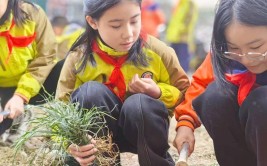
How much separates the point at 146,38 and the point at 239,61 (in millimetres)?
506

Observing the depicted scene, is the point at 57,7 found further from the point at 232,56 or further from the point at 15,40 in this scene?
the point at 232,56

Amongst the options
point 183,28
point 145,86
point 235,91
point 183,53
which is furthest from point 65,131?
point 183,28

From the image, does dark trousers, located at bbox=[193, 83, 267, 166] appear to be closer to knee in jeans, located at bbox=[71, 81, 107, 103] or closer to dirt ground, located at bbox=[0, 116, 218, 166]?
knee in jeans, located at bbox=[71, 81, 107, 103]

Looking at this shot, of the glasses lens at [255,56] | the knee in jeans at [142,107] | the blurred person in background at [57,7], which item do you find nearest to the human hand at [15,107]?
the knee in jeans at [142,107]

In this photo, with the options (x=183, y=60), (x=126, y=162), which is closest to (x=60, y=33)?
(x=183, y=60)

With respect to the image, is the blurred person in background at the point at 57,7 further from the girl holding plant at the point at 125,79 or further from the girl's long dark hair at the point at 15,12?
the girl holding plant at the point at 125,79

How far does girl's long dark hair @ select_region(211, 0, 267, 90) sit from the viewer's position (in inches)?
65.0

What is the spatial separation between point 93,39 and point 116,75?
6.8 inches

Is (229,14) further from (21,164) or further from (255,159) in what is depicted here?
(21,164)

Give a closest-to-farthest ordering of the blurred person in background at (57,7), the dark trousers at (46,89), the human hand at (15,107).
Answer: the human hand at (15,107), the dark trousers at (46,89), the blurred person in background at (57,7)

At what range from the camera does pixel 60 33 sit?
5.70 m

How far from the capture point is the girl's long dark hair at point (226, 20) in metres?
1.65

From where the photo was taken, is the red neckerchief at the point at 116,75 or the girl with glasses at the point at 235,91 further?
Answer: the red neckerchief at the point at 116,75

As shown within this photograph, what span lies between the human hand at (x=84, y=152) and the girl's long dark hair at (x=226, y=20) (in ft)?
1.51
